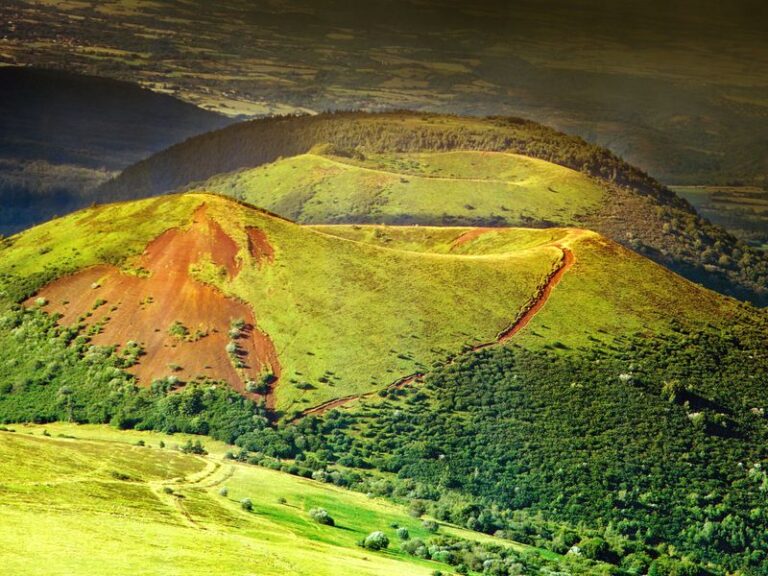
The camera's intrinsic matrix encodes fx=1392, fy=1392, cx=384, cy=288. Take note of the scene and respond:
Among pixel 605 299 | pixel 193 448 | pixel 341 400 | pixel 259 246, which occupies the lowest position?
pixel 193 448

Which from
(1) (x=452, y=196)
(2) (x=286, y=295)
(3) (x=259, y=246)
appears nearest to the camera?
(2) (x=286, y=295)

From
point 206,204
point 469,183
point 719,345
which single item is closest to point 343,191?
point 469,183

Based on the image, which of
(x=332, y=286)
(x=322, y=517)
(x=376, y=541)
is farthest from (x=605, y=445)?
(x=376, y=541)

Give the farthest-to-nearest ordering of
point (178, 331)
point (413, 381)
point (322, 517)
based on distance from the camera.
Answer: point (178, 331) → point (413, 381) → point (322, 517)

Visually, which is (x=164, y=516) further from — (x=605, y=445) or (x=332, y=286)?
(x=332, y=286)

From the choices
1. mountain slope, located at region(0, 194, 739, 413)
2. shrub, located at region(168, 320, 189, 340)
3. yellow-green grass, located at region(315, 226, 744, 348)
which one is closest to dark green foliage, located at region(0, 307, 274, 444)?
mountain slope, located at region(0, 194, 739, 413)

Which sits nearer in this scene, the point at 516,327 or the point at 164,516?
the point at 164,516

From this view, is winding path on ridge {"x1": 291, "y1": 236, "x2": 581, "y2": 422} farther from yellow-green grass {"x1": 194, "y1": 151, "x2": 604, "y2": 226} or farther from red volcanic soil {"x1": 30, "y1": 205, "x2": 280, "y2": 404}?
yellow-green grass {"x1": 194, "y1": 151, "x2": 604, "y2": 226}

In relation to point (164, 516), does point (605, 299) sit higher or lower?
higher
